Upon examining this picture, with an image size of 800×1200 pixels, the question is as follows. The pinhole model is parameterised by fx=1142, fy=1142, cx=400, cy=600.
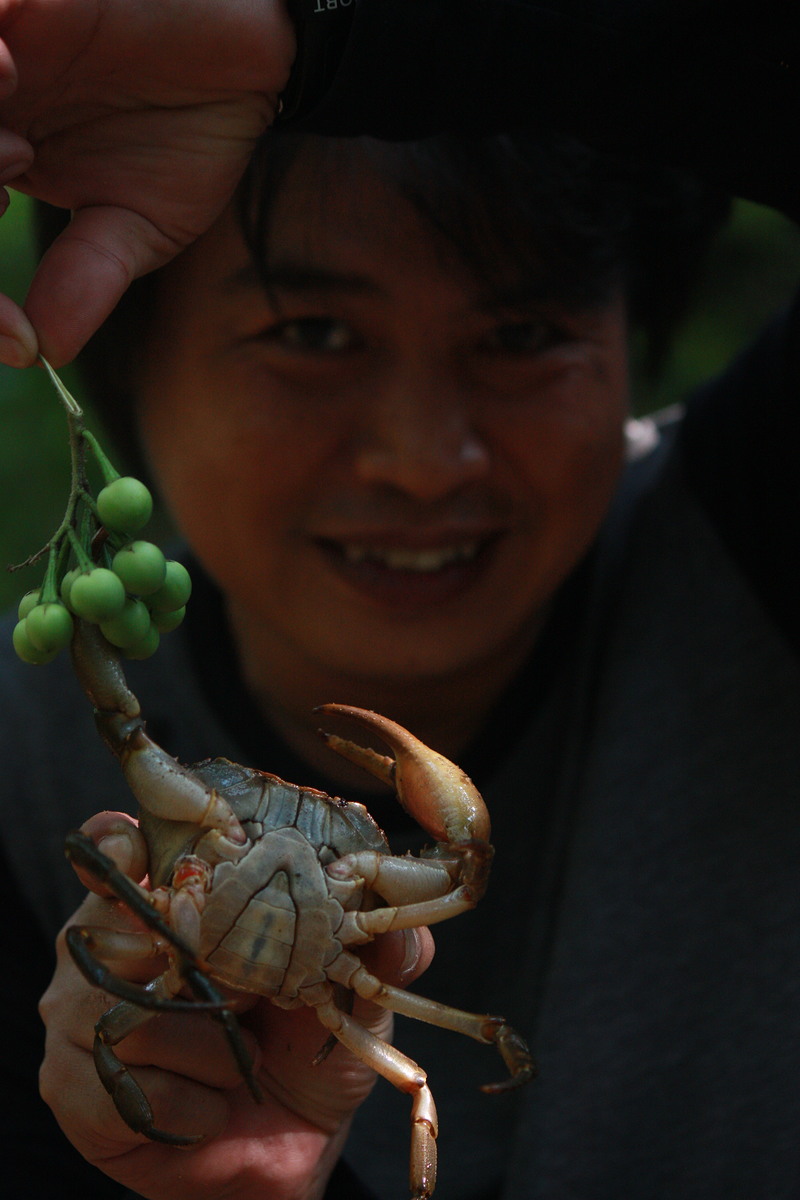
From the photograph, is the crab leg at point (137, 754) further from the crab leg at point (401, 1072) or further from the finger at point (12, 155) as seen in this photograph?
the finger at point (12, 155)

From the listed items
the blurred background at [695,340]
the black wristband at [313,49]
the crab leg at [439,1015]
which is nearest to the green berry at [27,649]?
the crab leg at [439,1015]

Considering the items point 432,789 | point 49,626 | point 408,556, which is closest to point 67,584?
point 49,626

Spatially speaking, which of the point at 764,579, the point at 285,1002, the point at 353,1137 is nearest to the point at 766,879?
the point at 764,579

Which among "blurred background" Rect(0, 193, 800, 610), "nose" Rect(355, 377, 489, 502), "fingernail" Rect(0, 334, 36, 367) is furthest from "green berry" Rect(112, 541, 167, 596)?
"blurred background" Rect(0, 193, 800, 610)

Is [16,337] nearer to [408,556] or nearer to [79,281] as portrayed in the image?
[79,281]

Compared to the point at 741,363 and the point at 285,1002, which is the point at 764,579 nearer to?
the point at 741,363

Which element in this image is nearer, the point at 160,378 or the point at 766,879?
the point at 160,378

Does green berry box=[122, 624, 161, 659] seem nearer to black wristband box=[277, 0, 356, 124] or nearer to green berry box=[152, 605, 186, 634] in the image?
green berry box=[152, 605, 186, 634]
